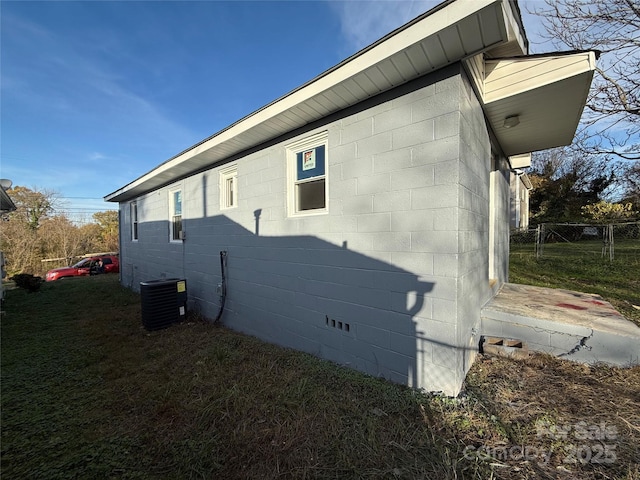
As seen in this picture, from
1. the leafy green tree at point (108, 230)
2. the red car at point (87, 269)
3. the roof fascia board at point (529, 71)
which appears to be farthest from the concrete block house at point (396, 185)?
the leafy green tree at point (108, 230)

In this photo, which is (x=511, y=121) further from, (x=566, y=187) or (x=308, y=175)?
(x=566, y=187)

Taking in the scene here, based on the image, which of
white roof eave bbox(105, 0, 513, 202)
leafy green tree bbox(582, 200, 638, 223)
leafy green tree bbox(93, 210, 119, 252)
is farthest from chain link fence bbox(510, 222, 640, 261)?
leafy green tree bbox(93, 210, 119, 252)

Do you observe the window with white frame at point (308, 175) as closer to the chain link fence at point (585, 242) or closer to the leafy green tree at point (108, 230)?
the chain link fence at point (585, 242)

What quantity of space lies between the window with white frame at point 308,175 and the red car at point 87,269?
15.0 metres

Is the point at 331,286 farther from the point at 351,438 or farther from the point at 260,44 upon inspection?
the point at 260,44

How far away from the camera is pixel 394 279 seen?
278cm

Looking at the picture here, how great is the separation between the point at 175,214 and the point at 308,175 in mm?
4947

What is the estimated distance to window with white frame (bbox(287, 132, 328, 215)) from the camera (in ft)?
11.8

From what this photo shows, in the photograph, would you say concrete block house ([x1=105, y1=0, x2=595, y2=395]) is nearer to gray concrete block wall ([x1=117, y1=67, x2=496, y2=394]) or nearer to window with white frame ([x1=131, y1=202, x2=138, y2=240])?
gray concrete block wall ([x1=117, y1=67, x2=496, y2=394])

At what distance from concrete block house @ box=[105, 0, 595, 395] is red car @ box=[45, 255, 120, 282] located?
1342 cm

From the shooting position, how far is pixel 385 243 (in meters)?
2.85

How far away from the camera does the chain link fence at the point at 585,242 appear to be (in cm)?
975

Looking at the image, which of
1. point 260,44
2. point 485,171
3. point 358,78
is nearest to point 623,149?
point 485,171

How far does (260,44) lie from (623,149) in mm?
9879
